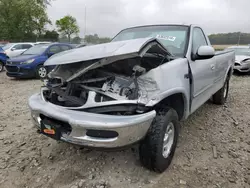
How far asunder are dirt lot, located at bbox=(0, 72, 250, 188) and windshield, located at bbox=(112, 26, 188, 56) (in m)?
1.39

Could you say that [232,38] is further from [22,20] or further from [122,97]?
[22,20]

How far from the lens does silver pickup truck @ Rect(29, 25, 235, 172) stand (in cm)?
186

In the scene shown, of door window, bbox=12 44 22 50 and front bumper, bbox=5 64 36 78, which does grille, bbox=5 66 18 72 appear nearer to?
front bumper, bbox=5 64 36 78

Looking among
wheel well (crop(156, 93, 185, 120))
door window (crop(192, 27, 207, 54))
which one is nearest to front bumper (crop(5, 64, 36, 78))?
door window (crop(192, 27, 207, 54))

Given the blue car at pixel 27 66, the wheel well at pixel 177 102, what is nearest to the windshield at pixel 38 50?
the blue car at pixel 27 66

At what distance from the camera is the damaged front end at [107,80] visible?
→ 1.96 meters

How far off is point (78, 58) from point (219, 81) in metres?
3.13

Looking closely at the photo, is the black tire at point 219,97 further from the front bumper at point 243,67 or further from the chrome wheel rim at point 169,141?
the front bumper at point 243,67

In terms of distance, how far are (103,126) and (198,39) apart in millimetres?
2529

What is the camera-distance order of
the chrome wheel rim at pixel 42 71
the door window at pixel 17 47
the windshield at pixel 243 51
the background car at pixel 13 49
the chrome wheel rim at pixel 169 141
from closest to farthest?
the chrome wheel rim at pixel 169 141 → the chrome wheel rim at pixel 42 71 → the windshield at pixel 243 51 → the background car at pixel 13 49 → the door window at pixel 17 47

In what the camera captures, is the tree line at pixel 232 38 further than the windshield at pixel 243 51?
Yes

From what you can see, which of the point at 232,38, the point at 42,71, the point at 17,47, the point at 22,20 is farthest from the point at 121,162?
the point at 22,20

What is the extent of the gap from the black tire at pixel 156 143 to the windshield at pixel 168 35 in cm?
106

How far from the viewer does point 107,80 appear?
224 centimetres
